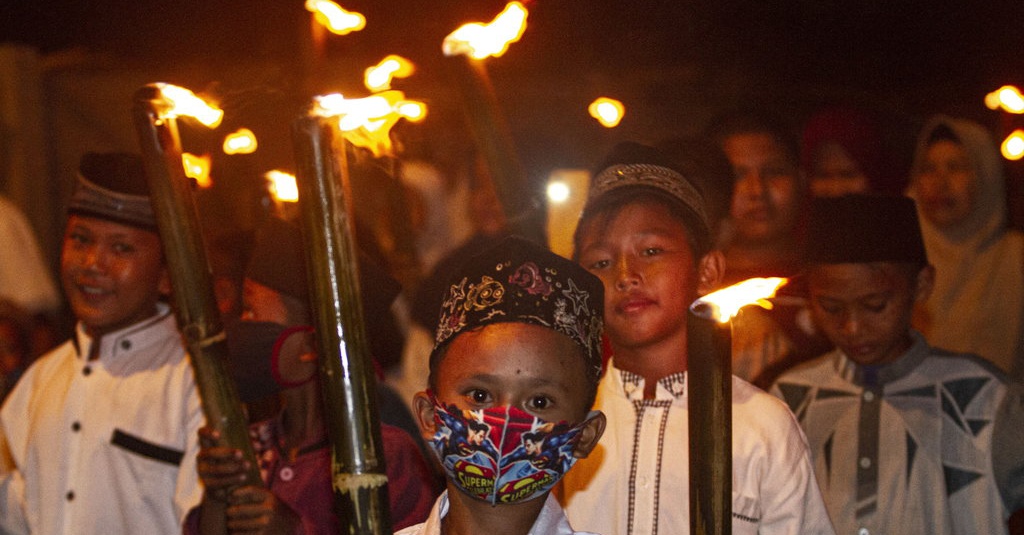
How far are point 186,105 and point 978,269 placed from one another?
15.2ft

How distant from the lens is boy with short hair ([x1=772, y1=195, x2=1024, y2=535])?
11.8 ft

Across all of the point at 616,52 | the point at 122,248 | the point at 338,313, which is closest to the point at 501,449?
the point at 338,313

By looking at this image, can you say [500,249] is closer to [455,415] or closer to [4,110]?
[455,415]

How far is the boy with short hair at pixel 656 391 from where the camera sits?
291 centimetres

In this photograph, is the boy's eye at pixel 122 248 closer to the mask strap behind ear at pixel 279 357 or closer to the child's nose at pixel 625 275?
the mask strap behind ear at pixel 279 357

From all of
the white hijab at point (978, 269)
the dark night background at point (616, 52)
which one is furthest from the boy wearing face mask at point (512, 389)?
the white hijab at point (978, 269)

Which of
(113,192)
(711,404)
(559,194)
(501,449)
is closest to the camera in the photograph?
(711,404)

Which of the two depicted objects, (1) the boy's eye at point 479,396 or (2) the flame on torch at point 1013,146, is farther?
(2) the flame on torch at point 1013,146

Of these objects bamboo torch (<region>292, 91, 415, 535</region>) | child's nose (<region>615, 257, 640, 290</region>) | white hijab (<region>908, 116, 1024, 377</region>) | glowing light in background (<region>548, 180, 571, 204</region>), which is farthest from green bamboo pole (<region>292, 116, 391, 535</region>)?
white hijab (<region>908, 116, 1024, 377</region>)

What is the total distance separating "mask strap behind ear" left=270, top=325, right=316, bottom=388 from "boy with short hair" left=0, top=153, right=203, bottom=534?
1.08 feet

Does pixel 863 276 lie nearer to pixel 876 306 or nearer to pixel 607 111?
pixel 876 306

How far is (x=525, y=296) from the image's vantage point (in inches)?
96.3

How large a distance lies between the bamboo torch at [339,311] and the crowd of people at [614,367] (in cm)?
14

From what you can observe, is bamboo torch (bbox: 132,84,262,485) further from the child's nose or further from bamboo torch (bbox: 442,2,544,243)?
the child's nose
